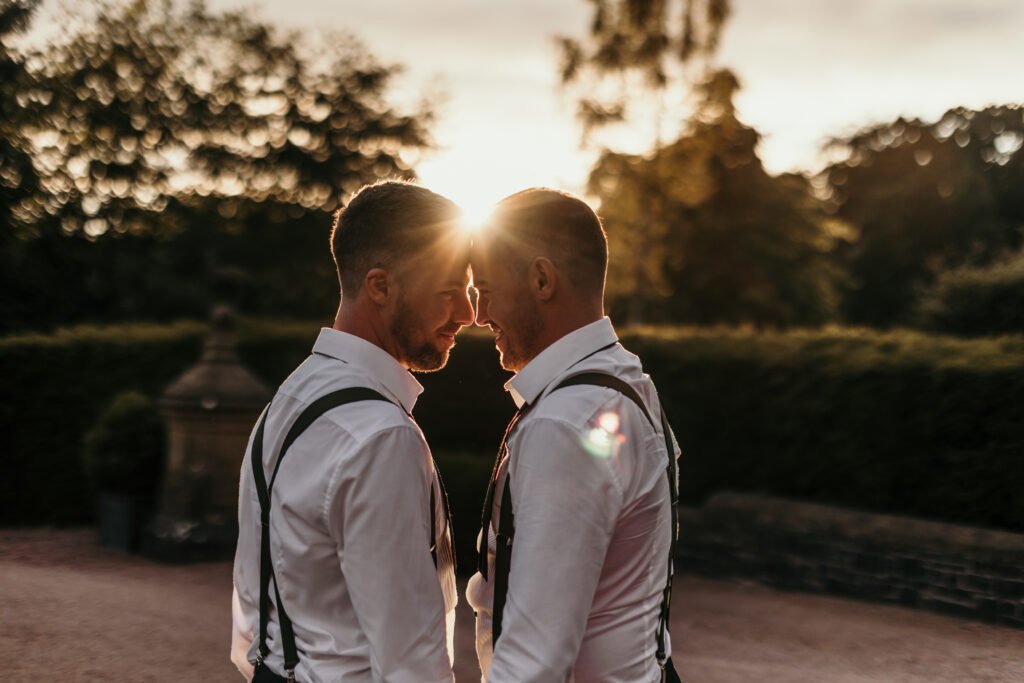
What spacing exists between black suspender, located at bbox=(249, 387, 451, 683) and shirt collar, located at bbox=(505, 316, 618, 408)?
28 cm

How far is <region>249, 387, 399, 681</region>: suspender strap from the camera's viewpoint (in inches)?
78.3

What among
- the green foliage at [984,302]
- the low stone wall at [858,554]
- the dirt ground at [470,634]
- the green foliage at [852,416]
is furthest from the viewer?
the green foliage at [984,302]

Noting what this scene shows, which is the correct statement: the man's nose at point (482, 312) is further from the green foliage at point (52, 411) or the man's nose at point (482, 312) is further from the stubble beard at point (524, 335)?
the green foliage at point (52, 411)

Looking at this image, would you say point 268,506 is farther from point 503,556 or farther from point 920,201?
point 920,201

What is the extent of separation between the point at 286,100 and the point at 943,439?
27.4 metres

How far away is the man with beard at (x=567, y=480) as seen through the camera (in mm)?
1818

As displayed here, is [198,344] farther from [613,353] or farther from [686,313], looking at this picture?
[686,313]

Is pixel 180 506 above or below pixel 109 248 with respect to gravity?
below

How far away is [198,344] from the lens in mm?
14016

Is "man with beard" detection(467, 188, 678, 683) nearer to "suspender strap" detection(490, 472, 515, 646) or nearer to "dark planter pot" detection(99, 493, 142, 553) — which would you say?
"suspender strap" detection(490, 472, 515, 646)

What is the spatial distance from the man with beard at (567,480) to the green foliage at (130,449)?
10051 millimetres

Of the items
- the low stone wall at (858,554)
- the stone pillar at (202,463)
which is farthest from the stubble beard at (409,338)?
the stone pillar at (202,463)

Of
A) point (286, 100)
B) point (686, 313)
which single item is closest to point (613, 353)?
point (286, 100)

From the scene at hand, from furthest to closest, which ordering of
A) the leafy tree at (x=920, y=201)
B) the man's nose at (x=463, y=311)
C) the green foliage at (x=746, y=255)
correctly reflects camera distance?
1. the leafy tree at (x=920, y=201)
2. the green foliage at (x=746, y=255)
3. the man's nose at (x=463, y=311)
